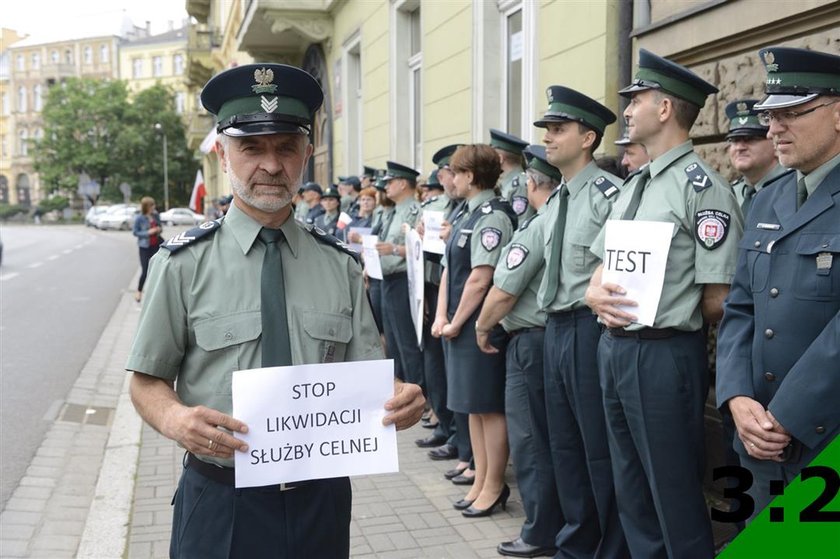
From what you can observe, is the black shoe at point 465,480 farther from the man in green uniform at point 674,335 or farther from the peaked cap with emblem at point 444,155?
the peaked cap with emblem at point 444,155

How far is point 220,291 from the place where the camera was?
2.32 meters

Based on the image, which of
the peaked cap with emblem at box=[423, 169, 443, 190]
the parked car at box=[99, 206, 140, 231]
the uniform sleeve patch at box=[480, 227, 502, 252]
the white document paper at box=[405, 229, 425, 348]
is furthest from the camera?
the parked car at box=[99, 206, 140, 231]

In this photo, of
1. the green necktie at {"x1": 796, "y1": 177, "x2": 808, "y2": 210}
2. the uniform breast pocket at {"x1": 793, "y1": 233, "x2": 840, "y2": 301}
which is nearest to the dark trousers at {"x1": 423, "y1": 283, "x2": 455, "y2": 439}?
the green necktie at {"x1": 796, "y1": 177, "x2": 808, "y2": 210}

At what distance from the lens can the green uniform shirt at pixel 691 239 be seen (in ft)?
10.8

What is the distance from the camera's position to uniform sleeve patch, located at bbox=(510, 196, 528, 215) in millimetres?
5268

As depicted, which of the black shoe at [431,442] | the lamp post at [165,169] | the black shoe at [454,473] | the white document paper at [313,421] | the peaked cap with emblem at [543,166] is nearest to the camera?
the white document paper at [313,421]

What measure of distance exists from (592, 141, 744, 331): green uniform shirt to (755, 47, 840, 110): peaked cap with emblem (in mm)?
585

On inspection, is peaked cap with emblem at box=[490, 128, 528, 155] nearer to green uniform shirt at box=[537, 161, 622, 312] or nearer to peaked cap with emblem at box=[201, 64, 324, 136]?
green uniform shirt at box=[537, 161, 622, 312]

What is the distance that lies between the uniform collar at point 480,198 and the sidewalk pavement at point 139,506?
5.79ft

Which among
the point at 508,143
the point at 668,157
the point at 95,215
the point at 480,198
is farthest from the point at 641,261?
the point at 95,215

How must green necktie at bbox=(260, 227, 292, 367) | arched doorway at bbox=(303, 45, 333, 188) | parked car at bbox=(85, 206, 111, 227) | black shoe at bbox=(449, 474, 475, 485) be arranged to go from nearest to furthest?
green necktie at bbox=(260, 227, 292, 367) → black shoe at bbox=(449, 474, 475, 485) → arched doorway at bbox=(303, 45, 333, 188) → parked car at bbox=(85, 206, 111, 227)

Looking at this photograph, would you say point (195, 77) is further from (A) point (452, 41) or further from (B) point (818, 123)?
(B) point (818, 123)

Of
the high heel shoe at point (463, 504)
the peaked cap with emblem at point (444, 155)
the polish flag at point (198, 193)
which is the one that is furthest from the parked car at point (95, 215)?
the high heel shoe at point (463, 504)

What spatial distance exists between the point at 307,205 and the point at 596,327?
8.60 meters
